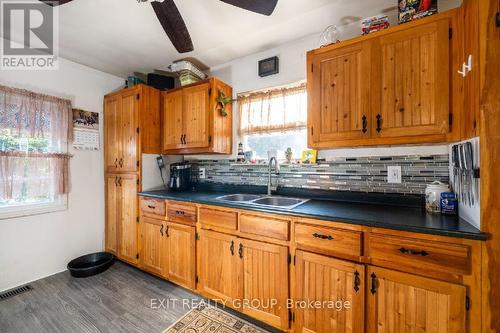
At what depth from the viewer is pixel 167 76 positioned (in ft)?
9.38

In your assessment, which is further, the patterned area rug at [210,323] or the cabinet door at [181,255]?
the cabinet door at [181,255]

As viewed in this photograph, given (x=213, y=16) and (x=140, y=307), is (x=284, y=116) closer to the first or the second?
(x=213, y=16)

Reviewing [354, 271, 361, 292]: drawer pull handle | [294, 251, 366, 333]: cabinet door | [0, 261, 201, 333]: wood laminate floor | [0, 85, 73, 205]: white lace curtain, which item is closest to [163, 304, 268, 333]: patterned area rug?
[0, 261, 201, 333]: wood laminate floor

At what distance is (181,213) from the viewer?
6.77ft

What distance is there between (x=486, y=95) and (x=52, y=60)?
3779mm

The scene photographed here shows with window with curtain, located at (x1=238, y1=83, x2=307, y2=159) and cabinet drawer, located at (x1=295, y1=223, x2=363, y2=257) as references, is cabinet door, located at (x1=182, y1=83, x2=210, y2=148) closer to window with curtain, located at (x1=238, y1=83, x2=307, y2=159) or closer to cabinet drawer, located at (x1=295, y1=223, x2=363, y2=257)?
window with curtain, located at (x1=238, y1=83, x2=307, y2=159)

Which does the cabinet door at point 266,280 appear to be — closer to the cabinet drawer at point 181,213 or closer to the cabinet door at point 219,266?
the cabinet door at point 219,266

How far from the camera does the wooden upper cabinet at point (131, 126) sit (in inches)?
96.5

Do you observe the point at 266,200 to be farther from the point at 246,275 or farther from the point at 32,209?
the point at 32,209

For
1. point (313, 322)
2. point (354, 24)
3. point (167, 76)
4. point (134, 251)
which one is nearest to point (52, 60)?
point (167, 76)

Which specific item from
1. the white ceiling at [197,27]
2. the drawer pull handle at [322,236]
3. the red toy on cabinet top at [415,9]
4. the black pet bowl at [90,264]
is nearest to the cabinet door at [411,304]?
the drawer pull handle at [322,236]

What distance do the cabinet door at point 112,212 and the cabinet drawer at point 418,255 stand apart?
2.82 meters

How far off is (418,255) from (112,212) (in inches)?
124

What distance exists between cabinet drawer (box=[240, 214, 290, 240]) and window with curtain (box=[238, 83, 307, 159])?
880 millimetres
